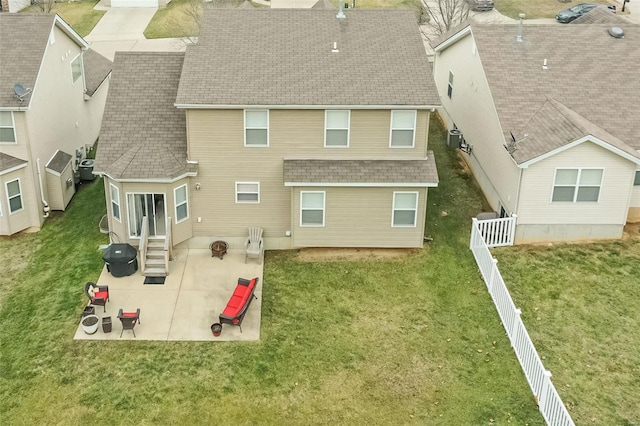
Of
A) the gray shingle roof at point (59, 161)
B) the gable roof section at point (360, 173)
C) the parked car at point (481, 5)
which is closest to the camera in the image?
the gable roof section at point (360, 173)

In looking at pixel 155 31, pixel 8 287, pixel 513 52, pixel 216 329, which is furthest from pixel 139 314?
pixel 155 31

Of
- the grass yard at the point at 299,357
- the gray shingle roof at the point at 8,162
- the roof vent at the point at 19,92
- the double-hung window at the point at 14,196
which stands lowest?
the grass yard at the point at 299,357

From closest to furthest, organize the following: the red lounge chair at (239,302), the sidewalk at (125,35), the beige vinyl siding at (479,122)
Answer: the red lounge chair at (239,302) < the beige vinyl siding at (479,122) < the sidewalk at (125,35)

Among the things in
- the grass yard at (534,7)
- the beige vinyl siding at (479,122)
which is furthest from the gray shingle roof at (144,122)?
the grass yard at (534,7)

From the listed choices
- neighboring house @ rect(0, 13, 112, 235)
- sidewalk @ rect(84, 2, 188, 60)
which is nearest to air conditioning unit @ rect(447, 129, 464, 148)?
neighboring house @ rect(0, 13, 112, 235)

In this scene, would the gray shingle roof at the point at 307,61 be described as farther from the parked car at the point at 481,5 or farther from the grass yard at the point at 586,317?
the parked car at the point at 481,5

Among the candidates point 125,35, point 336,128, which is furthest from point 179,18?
point 336,128

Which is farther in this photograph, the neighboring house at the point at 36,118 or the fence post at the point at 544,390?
the neighboring house at the point at 36,118
